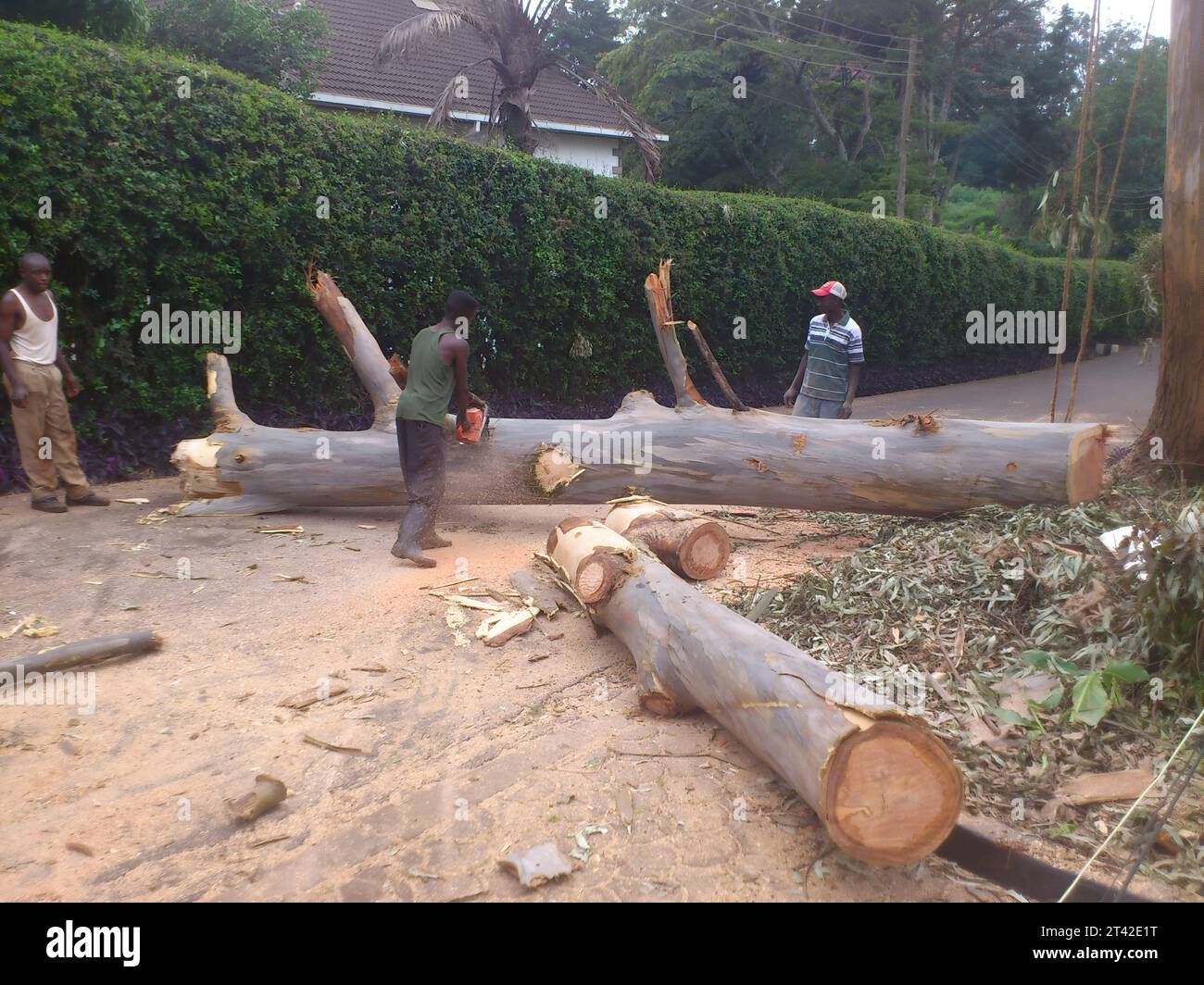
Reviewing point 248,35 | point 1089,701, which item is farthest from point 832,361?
point 248,35

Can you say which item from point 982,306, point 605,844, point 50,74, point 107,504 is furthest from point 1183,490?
point 982,306

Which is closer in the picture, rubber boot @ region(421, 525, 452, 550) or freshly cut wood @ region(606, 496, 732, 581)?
freshly cut wood @ region(606, 496, 732, 581)

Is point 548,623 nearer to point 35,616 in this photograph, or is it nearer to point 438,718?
point 438,718

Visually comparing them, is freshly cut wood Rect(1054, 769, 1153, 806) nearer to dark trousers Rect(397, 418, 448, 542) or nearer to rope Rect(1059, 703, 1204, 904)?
rope Rect(1059, 703, 1204, 904)

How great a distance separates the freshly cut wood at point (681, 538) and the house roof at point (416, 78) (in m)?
12.1

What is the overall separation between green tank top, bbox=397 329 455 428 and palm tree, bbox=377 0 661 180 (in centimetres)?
996

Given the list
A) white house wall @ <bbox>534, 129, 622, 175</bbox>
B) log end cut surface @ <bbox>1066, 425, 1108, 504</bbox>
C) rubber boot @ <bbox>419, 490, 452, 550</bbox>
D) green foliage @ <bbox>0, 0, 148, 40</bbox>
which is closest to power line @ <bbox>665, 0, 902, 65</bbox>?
white house wall @ <bbox>534, 129, 622, 175</bbox>

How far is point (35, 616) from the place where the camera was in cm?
462

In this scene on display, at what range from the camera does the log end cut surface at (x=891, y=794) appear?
2533 millimetres

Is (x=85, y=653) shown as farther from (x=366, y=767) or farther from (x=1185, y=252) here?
(x=1185, y=252)

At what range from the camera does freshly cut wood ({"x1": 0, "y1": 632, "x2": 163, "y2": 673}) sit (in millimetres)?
3947

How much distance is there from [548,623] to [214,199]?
17.7 ft

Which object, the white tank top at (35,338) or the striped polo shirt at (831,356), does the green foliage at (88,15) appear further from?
the striped polo shirt at (831,356)

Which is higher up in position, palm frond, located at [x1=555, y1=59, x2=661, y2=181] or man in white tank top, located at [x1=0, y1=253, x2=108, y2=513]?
palm frond, located at [x1=555, y1=59, x2=661, y2=181]
